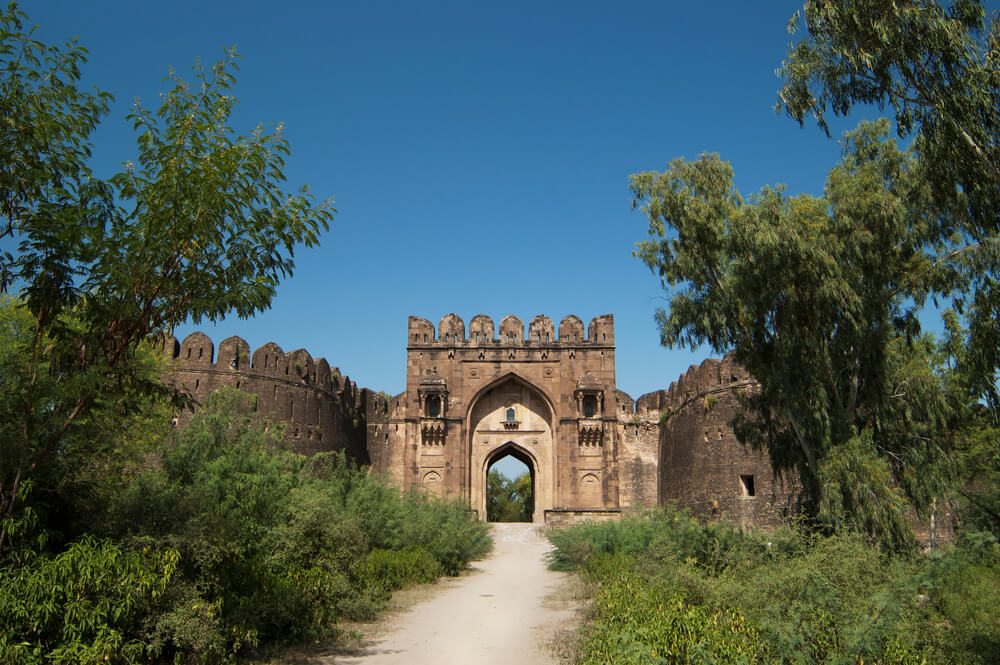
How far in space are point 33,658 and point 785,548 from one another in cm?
816

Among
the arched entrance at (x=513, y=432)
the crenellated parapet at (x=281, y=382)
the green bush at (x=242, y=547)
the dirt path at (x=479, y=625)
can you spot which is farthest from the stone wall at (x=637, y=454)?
the green bush at (x=242, y=547)

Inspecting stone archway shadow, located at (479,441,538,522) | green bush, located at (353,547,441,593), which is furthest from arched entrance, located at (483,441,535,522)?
green bush, located at (353,547,441,593)

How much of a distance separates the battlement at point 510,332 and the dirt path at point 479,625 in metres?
12.0

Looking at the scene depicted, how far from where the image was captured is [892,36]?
7742mm

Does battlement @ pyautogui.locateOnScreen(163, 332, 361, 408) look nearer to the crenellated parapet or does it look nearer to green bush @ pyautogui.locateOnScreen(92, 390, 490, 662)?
the crenellated parapet

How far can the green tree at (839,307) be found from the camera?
1064 centimetres

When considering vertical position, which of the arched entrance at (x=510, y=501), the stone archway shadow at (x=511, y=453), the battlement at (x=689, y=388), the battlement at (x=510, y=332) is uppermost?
the battlement at (x=510, y=332)

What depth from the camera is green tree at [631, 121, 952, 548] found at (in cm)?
1064

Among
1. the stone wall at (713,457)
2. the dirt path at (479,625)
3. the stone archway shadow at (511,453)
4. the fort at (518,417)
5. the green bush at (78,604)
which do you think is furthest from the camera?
the stone archway shadow at (511,453)

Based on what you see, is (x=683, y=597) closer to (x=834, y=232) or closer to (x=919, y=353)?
(x=834, y=232)

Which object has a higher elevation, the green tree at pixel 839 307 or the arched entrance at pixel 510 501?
the green tree at pixel 839 307

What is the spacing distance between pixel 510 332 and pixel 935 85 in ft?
60.8

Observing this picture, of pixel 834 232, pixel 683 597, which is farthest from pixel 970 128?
pixel 683 597

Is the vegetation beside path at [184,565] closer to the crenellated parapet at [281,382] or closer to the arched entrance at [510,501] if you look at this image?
the crenellated parapet at [281,382]
